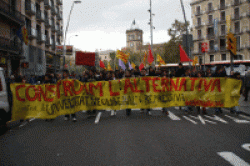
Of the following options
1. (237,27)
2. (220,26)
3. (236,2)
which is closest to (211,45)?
(220,26)

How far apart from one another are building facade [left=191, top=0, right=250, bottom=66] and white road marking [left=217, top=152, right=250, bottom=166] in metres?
44.4

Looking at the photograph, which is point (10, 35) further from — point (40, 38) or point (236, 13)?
point (236, 13)

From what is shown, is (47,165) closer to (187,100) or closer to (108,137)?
(108,137)

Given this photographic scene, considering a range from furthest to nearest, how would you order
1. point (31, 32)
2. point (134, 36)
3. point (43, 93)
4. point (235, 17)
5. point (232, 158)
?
point (134, 36), point (235, 17), point (31, 32), point (43, 93), point (232, 158)

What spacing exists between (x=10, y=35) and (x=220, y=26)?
150 ft

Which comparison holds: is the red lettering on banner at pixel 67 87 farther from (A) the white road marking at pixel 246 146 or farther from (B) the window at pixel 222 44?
(B) the window at pixel 222 44

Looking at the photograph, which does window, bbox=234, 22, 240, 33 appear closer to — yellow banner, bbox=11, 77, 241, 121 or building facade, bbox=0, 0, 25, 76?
building facade, bbox=0, 0, 25, 76

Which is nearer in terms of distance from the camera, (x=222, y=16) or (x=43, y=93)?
(x=43, y=93)

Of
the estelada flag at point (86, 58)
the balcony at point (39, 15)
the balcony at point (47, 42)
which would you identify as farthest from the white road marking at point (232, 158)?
the balcony at point (47, 42)

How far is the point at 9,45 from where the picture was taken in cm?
2350

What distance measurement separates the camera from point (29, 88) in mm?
8359

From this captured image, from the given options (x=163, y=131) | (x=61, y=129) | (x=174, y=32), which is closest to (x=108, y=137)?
(x=163, y=131)

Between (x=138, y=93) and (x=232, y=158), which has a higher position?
(x=138, y=93)

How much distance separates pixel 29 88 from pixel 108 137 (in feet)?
12.6
